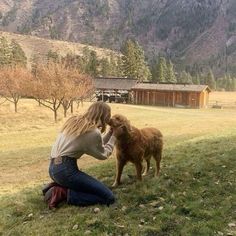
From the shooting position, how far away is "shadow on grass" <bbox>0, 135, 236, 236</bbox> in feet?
21.3

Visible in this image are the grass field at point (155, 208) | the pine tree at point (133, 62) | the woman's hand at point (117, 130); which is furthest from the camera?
the pine tree at point (133, 62)

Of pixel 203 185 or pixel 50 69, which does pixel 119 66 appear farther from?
pixel 203 185

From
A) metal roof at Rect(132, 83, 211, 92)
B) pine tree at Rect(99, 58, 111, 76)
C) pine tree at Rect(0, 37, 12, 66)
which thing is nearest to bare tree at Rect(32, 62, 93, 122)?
metal roof at Rect(132, 83, 211, 92)

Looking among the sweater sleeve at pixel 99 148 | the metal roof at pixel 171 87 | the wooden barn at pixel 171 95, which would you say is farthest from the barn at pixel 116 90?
the sweater sleeve at pixel 99 148

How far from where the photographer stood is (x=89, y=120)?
7383mm

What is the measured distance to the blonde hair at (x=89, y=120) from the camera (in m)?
7.27

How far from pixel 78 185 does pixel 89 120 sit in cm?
112

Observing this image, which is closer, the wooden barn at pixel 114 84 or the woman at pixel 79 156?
the woman at pixel 79 156

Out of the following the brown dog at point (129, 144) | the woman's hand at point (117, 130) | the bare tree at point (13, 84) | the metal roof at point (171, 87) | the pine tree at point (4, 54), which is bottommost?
the metal roof at point (171, 87)

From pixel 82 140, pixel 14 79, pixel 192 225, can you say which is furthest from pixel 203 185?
pixel 14 79

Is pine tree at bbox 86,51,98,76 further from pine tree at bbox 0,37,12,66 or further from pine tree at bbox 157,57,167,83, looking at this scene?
pine tree at bbox 0,37,12,66

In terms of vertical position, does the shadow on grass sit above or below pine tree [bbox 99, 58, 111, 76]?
below

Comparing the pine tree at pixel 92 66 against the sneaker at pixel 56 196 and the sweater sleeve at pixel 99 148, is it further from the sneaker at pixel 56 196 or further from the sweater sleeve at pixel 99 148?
the sneaker at pixel 56 196

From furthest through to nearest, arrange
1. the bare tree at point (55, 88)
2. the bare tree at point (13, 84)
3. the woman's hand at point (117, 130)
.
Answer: the bare tree at point (13, 84)
the bare tree at point (55, 88)
the woman's hand at point (117, 130)
